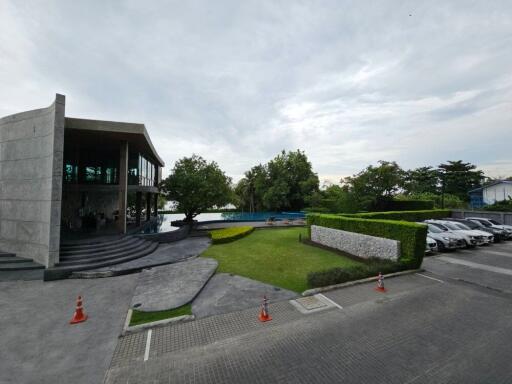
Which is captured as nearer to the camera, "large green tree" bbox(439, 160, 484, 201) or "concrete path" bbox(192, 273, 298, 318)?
"concrete path" bbox(192, 273, 298, 318)

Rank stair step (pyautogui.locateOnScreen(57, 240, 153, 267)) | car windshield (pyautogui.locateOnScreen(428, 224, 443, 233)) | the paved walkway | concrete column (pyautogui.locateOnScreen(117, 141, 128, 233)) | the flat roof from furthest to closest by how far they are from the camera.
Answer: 1. car windshield (pyautogui.locateOnScreen(428, 224, 443, 233))
2. concrete column (pyautogui.locateOnScreen(117, 141, 128, 233))
3. the flat roof
4. stair step (pyautogui.locateOnScreen(57, 240, 153, 267))
5. the paved walkway

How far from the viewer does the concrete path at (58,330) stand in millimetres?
5059

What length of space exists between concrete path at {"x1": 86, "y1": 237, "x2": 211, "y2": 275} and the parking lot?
14.1 metres

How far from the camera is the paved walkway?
486 centimetres

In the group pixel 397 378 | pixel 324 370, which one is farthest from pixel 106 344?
pixel 397 378

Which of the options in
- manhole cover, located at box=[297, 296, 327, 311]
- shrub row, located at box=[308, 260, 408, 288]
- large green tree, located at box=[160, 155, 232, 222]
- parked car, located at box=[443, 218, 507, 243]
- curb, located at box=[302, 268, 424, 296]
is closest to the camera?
manhole cover, located at box=[297, 296, 327, 311]

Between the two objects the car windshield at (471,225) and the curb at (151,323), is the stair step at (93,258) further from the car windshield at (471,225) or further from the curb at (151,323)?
the car windshield at (471,225)

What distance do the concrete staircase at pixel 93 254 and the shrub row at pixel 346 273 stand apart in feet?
34.3

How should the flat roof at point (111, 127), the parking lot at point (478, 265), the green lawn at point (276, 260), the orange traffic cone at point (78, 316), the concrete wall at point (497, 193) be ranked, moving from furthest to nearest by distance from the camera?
1. the concrete wall at point (497, 193)
2. the flat roof at point (111, 127)
3. the green lawn at point (276, 260)
4. the parking lot at point (478, 265)
5. the orange traffic cone at point (78, 316)

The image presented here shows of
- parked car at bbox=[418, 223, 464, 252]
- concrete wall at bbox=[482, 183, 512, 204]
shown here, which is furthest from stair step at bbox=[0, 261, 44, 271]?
concrete wall at bbox=[482, 183, 512, 204]

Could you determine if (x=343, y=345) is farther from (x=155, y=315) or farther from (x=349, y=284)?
(x=155, y=315)

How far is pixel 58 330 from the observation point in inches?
261

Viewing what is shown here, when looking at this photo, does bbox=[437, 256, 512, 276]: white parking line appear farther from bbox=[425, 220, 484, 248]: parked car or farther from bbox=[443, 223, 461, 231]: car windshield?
bbox=[443, 223, 461, 231]: car windshield

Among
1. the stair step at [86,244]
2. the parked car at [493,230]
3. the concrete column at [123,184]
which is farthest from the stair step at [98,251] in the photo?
the parked car at [493,230]
